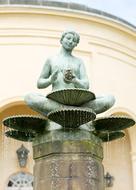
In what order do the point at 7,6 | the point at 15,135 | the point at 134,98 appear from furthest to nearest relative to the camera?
1. the point at 134,98
2. the point at 7,6
3. the point at 15,135

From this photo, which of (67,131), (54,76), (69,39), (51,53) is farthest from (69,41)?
(51,53)

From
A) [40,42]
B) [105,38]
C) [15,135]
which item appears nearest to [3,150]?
[40,42]

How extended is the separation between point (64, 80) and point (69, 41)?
2.07ft

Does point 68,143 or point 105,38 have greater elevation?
point 105,38

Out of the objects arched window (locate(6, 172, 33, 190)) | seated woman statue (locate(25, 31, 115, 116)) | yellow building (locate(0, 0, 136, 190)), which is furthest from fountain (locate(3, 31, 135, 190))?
arched window (locate(6, 172, 33, 190))

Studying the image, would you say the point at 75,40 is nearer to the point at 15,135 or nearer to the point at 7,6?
the point at 15,135

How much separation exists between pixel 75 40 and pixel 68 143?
1.44 m

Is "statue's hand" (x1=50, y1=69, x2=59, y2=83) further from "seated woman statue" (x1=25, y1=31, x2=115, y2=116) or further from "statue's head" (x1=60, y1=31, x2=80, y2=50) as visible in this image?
Result: "statue's head" (x1=60, y1=31, x2=80, y2=50)

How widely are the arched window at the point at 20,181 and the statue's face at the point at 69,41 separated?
32.5ft

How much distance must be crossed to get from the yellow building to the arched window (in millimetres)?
32

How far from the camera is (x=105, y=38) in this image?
1750cm

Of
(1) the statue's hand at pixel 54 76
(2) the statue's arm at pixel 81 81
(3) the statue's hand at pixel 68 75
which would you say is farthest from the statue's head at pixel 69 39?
(3) the statue's hand at pixel 68 75

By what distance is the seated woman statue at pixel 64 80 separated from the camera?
23.4ft

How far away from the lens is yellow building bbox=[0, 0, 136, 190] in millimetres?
16438
